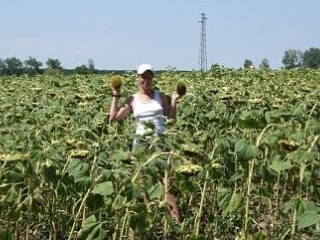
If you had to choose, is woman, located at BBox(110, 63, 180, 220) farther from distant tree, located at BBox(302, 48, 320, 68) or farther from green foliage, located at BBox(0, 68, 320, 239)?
distant tree, located at BBox(302, 48, 320, 68)

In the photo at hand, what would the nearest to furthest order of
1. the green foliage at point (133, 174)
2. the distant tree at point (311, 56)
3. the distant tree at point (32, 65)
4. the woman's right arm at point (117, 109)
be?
1. the green foliage at point (133, 174)
2. the woman's right arm at point (117, 109)
3. the distant tree at point (32, 65)
4. the distant tree at point (311, 56)

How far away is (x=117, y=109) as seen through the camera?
4.28 meters

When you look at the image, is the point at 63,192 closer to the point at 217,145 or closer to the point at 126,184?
the point at 126,184

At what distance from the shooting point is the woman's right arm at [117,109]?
4199 mm

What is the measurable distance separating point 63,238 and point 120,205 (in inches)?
41.0

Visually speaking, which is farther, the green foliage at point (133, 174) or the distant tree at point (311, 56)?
the distant tree at point (311, 56)

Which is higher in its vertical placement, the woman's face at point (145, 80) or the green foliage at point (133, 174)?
the woman's face at point (145, 80)

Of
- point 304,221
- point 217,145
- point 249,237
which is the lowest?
point 249,237

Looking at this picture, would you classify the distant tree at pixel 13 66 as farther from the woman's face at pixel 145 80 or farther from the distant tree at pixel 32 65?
the woman's face at pixel 145 80

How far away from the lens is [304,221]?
9.38 ft

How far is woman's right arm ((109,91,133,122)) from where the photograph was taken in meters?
4.20

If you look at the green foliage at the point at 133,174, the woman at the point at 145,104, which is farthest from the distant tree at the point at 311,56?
the green foliage at the point at 133,174

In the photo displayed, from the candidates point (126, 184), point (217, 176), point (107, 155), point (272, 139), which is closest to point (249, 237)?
point (217, 176)

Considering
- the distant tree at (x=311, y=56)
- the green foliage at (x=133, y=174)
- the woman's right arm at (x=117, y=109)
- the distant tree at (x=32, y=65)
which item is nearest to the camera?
the green foliage at (x=133, y=174)
